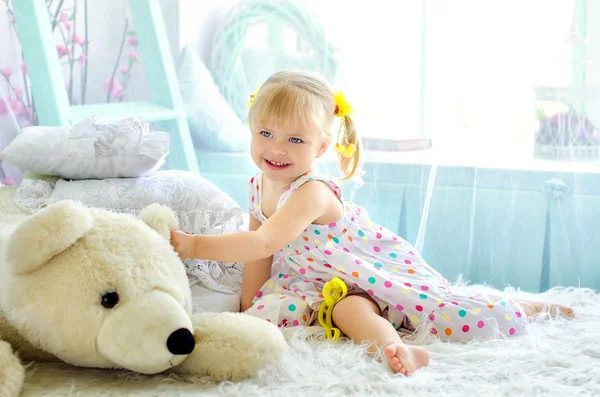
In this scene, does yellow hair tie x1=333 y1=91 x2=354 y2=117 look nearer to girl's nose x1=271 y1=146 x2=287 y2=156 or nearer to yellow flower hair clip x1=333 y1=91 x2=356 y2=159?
yellow flower hair clip x1=333 y1=91 x2=356 y2=159

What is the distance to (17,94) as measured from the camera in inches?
77.9

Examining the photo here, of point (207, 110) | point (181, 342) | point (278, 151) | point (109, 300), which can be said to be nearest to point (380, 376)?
point (181, 342)

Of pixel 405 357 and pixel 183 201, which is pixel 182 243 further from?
pixel 405 357

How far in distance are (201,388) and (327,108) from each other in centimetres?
69

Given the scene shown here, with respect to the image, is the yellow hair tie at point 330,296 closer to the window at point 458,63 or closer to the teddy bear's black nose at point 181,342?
the teddy bear's black nose at point 181,342

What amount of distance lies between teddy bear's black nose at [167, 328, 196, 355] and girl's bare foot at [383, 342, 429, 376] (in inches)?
13.4

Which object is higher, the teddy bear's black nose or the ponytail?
the ponytail

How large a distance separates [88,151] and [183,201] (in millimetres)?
228

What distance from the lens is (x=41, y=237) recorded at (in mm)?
1027

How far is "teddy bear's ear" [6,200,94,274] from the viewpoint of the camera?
1027 millimetres

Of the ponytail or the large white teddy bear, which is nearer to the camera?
the large white teddy bear

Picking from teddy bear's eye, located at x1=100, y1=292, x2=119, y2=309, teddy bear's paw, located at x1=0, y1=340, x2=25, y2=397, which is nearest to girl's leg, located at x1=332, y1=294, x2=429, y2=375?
teddy bear's eye, located at x1=100, y1=292, x2=119, y2=309

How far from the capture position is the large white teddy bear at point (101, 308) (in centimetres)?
102

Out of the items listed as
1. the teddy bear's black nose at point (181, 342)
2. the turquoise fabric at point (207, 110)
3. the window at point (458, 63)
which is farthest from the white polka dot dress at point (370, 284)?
the turquoise fabric at point (207, 110)
